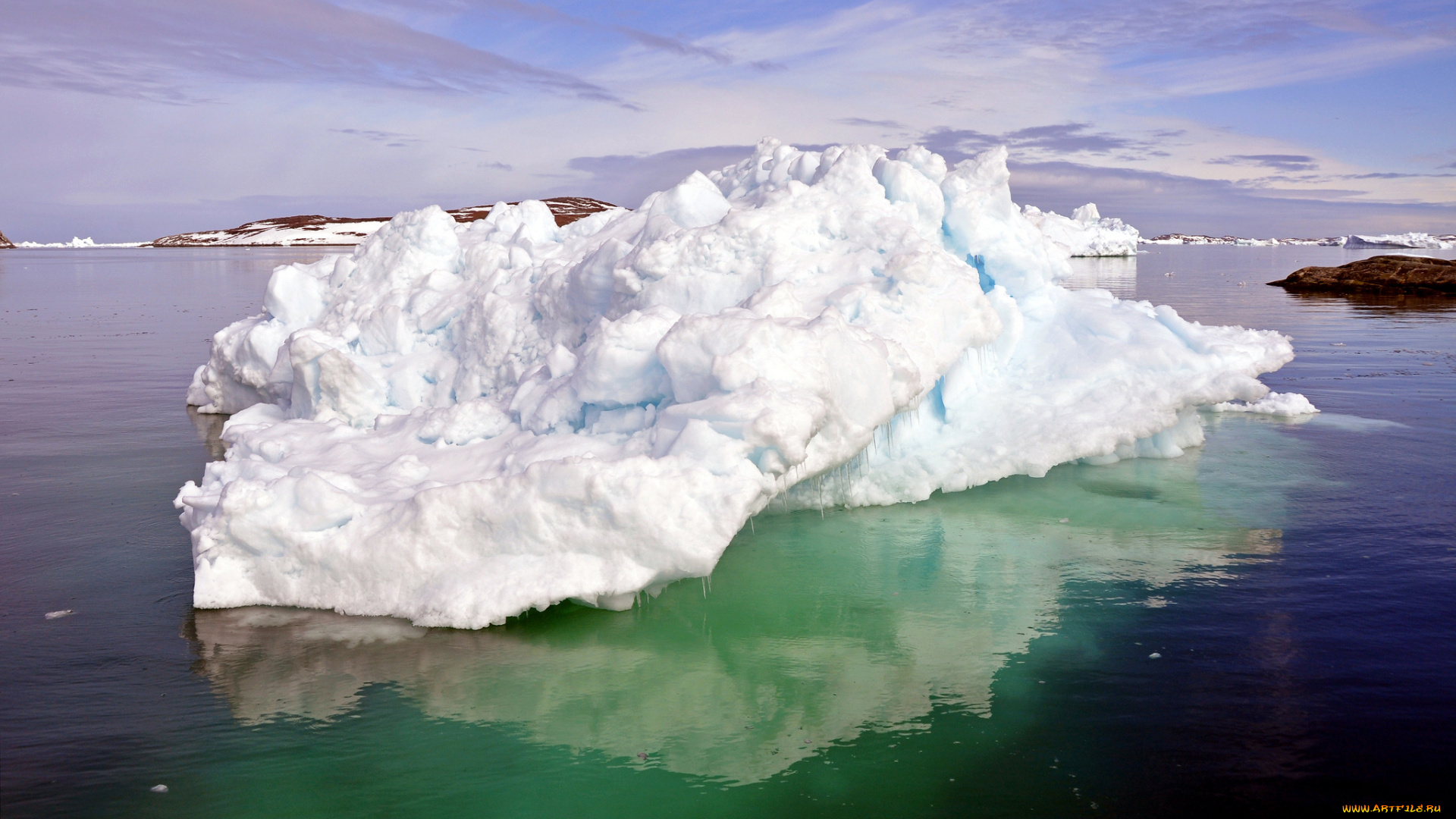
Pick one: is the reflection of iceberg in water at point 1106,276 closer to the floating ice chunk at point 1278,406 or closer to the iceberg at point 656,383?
the floating ice chunk at point 1278,406

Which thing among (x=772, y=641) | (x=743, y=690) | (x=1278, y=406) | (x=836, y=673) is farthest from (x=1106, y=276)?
(x=743, y=690)

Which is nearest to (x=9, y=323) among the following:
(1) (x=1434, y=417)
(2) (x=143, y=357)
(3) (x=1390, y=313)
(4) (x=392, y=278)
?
(2) (x=143, y=357)

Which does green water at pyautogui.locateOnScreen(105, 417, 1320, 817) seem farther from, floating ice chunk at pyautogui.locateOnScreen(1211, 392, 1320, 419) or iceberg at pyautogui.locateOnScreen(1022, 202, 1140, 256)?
iceberg at pyautogui.locateOnScreen(1022, 202, 1140, 256)

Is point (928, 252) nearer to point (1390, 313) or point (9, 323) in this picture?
point (1390, 313)

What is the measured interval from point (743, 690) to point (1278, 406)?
15.2 m

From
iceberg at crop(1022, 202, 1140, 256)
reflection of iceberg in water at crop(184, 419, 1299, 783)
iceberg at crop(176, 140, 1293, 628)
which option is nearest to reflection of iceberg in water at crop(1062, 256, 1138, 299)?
iceberg at crop(1022, 202, 1140, 256)

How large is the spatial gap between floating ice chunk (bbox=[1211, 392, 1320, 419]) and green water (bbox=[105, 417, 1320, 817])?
8114mm

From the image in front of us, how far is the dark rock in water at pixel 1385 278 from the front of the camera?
50438 mm

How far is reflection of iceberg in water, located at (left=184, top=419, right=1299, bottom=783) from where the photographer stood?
283 inches

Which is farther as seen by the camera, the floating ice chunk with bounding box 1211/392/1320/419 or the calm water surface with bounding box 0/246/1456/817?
the floating ice chunk with bounding box 1211/392/1320/419

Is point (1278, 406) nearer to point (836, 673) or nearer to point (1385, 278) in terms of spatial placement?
point (836, 673)

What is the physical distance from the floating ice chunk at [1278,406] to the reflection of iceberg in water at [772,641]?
723 cm

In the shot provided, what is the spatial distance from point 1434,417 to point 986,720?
1550 cm

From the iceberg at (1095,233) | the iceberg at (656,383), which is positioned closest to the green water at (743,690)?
the iceberg at (656,383)
